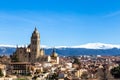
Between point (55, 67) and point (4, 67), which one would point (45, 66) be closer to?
point (55, 67)

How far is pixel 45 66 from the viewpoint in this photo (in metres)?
70.2

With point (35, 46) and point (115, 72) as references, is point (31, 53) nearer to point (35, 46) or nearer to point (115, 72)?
point (35, 46)

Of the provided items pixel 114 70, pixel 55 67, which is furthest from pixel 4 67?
pixel 114 70

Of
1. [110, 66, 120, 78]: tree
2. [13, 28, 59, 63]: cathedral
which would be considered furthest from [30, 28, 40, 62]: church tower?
[110, 66, 120, 78]: tree

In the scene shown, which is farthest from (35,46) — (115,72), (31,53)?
(115,72)

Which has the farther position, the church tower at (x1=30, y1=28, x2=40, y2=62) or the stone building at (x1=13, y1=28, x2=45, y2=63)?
the church tower at (x1=30, y1=28, x2=40, y2=62)

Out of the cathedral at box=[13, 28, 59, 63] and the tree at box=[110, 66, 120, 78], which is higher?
the cathedral at box=[13, 28, 59, 63]

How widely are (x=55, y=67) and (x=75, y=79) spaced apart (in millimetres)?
17449

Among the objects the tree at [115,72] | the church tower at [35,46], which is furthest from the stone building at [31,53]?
the tree at [115,72]

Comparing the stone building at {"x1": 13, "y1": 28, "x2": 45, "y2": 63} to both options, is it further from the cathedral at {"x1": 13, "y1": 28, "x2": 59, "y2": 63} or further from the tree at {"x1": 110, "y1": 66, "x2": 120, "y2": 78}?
the tree at {"x1": 110, "y1": 66, "x2": 120, "y2": 78}

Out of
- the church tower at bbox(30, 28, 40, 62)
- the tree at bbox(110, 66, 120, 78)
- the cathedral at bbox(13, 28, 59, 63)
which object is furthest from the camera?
the church tower at bbox(30, 28, 40, 62)

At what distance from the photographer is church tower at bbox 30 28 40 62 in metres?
74.6

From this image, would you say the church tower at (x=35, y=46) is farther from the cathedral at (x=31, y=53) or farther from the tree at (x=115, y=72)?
the tree at (x=115, y=72)

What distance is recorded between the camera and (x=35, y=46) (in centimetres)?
7531
